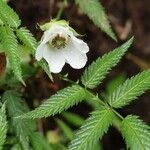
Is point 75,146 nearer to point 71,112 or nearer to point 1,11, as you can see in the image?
point 1,11

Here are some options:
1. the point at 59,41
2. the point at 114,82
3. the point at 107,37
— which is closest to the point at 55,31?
the point at 59,41

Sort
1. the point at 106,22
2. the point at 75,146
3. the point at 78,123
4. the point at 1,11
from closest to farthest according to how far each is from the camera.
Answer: the point at 75,146 → the point at 1,11 → the point at 106,22 → the point at 78,123

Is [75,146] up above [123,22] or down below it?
above

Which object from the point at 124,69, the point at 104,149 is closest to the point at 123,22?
the point at 124,69

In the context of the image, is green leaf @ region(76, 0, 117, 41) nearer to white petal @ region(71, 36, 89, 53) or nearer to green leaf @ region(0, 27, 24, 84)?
white petal @ region(71, 36, 89, 53)

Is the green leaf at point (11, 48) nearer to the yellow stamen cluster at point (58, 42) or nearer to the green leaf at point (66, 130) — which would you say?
the yellow stamen cluster at point (58, 42)

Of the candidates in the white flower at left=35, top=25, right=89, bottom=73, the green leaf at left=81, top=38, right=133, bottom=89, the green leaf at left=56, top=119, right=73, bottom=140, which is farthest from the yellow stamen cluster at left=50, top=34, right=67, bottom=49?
the green leaf at left=56, top=119, right=73, bottom=140

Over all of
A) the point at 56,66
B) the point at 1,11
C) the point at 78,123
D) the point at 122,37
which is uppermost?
the point at 1,11
